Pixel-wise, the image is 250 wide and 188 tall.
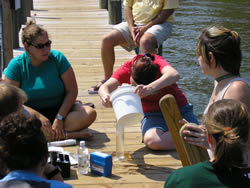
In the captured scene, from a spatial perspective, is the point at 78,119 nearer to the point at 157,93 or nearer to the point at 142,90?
the point at 157,93

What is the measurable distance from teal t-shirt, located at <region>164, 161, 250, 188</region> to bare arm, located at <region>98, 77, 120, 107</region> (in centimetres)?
165

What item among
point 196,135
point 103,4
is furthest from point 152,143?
point 103,4

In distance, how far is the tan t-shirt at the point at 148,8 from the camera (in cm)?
532

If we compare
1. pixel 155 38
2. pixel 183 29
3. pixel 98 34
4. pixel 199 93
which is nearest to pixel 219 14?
pixel 183 29

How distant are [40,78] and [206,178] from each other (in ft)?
7.99

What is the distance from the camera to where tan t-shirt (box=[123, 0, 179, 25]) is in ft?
17.4

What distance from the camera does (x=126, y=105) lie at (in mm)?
3361

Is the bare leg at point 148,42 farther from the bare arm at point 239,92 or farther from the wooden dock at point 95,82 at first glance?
the bare arm at point 239,92

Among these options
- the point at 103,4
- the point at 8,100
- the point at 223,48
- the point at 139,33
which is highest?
the point at 223,48

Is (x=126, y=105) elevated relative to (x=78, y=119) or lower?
elevated

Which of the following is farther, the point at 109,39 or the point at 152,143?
the point at 109,39

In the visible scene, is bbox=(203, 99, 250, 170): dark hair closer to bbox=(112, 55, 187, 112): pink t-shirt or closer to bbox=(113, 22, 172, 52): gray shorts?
bbox=(112, 55, 187, 112): pink t-shirt

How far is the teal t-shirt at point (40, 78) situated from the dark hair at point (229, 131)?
91.3 inches

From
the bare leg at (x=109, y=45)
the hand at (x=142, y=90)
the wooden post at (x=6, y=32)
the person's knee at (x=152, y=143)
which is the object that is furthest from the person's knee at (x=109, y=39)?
the hand at (x=142, y=90)
